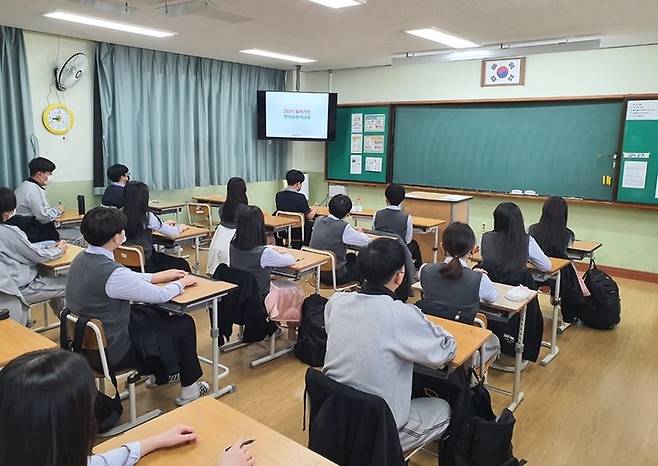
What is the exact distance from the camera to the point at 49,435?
910 mm

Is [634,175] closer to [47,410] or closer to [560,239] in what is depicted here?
[560,239]

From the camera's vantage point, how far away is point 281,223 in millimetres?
5578

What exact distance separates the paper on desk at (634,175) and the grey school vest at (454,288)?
14.2 feet

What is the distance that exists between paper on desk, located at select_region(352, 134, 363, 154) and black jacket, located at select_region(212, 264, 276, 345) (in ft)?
17.2

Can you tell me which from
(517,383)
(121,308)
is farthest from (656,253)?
(121,308)

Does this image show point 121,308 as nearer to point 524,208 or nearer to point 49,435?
point 49,435

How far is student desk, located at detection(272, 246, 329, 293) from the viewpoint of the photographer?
3.63 meters

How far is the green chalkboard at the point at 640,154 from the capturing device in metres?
5.90

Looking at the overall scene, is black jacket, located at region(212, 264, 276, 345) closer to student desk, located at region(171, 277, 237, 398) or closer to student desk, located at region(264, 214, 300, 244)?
student desk, located at region(171, 277, 237, 398)

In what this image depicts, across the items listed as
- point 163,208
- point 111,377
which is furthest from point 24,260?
point 163,208

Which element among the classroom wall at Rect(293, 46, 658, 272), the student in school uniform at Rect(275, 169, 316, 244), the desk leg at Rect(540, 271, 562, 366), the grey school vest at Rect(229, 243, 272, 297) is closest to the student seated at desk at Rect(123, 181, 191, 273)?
the grey school vest at Rect(229, 243, 272, 297)

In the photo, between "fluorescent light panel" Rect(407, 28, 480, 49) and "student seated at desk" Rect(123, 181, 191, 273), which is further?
"fluorescent light panel" Rect(407, 28, 480, 49)

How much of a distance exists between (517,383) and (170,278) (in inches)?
85.7

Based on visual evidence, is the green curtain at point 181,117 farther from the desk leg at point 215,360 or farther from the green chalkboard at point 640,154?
the green chalkboard at point 640,154
